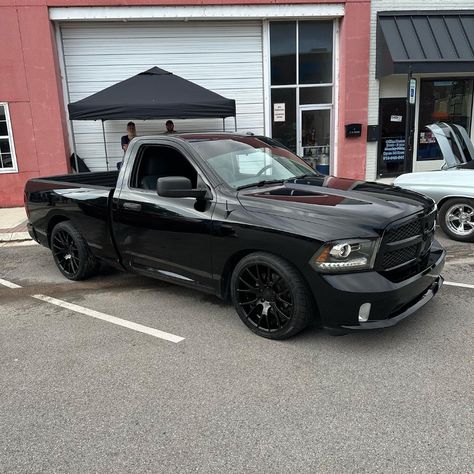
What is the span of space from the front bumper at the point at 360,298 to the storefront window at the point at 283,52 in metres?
9.92

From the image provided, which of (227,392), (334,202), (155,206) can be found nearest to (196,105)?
(155,206)

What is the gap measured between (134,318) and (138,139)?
188 cm

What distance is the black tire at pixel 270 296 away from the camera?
12.1 ft

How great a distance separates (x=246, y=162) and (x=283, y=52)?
8.75 metres

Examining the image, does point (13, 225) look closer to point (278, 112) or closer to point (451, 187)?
point (278, 112)

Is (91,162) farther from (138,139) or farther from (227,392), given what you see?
(227,392)

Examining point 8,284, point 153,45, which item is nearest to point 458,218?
point 8,284

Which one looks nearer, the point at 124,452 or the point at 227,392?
the point at 124,452

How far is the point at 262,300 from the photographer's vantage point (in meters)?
3.95

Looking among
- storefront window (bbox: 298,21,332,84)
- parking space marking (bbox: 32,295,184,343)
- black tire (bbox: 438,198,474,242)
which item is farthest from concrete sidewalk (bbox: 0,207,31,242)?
storefront window (bbox: 298,21,332,84)

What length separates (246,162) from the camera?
464cm

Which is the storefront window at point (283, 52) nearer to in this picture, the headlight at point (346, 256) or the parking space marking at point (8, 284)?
the parking space marking at point (8, 284)

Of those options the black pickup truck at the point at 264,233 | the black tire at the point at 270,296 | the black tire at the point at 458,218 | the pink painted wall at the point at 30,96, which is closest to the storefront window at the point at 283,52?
the pink painted wall at the point at 30,96

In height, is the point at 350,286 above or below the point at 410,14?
Answer: below
